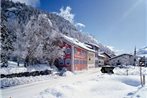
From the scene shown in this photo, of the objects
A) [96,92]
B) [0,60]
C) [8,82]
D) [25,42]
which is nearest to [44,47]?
[25,42]

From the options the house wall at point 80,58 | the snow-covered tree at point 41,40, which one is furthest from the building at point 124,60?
the snow-covered tree at point 41,40

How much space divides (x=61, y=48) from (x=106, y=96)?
3276 centimetres

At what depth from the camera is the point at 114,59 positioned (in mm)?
110562

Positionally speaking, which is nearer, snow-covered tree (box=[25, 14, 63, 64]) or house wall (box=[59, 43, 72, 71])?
snow-covered tree (box=[25, 14, 63, 64])

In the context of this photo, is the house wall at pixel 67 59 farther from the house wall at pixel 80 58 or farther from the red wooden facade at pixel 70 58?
the house wall at pixel 80 58

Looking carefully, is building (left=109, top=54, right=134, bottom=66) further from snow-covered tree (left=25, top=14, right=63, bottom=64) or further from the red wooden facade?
snow-covered tree (left=25, top=14, right=63, bottom=64)

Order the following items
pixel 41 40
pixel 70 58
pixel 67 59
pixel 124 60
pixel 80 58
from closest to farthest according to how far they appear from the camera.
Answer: pixel 41 40 → pixel 70 58 → pixel 67 59 → pixel 80 58 → pixel 124 60

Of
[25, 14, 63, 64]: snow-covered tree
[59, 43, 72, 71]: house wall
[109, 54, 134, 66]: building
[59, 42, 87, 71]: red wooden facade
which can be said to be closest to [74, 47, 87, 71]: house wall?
[59, 42, 87, 71]: red wooden facade

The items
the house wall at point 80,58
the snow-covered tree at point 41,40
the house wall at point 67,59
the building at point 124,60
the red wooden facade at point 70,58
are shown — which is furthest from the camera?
the building at point 124,60

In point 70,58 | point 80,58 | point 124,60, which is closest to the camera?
point 70,58

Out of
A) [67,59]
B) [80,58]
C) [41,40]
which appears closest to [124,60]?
[80,58]

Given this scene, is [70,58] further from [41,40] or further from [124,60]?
[124,60]

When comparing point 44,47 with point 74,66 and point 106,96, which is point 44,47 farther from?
point 106,96

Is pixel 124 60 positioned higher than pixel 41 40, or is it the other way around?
pixel 41 40
